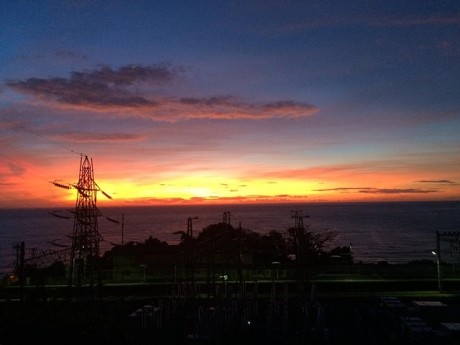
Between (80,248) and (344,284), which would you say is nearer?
(344,284)

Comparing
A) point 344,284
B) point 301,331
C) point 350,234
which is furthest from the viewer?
point 350,234

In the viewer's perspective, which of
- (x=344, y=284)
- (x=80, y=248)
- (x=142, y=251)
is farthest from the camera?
(x=142, y=251)

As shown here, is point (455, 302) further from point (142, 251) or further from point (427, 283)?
point (142, 251)

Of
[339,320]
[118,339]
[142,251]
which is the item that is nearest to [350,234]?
[142,251]

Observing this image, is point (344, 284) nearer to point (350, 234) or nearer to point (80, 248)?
point (80, 248)

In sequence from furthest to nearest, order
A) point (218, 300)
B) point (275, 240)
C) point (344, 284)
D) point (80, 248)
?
point (275, 240)
point (80, 248)
point (344, 284)
point (218, 300)

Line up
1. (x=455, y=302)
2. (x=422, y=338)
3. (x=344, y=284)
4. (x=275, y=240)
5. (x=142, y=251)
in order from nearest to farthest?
1. (x=422, y=338)
2. (x=455, y=302)
3. (x=344, y=284)
4. (x=142, y=251)
5. (x=275, y=240)

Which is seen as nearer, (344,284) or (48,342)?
(48,342)

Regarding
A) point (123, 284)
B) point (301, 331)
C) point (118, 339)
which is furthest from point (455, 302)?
point (118, 339)

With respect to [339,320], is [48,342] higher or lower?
higher

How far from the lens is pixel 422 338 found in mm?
14359

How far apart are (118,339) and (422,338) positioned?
10858 millimetres

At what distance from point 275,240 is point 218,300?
115ft

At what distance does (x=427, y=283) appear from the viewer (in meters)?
25.2
